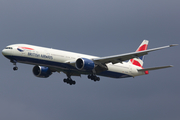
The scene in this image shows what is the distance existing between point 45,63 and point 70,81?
10.6 meters

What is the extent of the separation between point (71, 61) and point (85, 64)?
252cm

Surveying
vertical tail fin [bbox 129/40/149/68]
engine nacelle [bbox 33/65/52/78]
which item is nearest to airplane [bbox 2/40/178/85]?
engine nacelle [bbox 33/65/52/78]

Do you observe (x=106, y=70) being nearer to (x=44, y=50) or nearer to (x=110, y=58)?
(x=110, y=58)

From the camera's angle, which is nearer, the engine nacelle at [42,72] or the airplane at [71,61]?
the airplane at [71,61]

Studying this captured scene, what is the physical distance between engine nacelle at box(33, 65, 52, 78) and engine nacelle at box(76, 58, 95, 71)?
8.31 m

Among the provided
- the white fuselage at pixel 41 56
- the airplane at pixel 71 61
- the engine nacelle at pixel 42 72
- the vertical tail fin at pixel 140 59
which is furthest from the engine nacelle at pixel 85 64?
the vertical tail fin at pixel 140 59

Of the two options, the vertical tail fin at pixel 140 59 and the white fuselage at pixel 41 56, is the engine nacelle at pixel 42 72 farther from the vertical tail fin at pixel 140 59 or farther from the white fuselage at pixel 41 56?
the vertical tail fin at pixel 140 59

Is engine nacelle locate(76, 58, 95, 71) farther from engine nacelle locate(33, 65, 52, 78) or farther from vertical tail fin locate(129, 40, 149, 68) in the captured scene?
vertical tail fin locate(129, 40, 149, 68)

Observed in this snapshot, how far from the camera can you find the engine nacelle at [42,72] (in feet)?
195

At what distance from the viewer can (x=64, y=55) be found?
53469mm

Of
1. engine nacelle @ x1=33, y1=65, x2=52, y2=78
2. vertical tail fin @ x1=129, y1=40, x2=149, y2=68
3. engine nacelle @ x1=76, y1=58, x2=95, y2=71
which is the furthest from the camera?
vertical tail fin @ x1=129, y1=40, x2=149, y2=68

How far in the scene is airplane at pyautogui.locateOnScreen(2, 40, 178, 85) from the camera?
5072 centimetres

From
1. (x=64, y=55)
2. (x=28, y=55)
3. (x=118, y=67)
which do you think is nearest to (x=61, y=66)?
(x=64, y=55)

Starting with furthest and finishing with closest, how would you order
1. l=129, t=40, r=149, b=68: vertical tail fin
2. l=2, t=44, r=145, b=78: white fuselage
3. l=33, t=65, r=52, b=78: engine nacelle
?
l=129, t=40, r=149, b=68: vertical tail fin → l=33, t=65, r=52, b=78: engine nacelle → l=2, t=44, r=145, b=78: white fuselage
